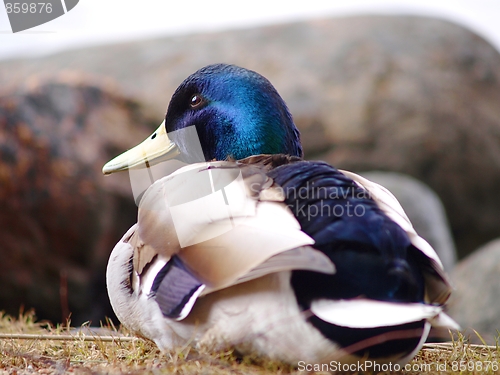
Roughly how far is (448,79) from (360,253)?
24.0ft

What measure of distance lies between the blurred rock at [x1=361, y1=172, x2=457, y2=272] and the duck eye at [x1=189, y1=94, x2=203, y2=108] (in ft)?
13.3

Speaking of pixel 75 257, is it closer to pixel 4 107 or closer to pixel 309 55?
pixel 4 107

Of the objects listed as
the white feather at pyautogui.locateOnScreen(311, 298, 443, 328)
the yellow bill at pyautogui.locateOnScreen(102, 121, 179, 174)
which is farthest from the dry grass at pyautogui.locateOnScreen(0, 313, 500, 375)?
the yellow bill at pyautogui.locateOnScreen(102, 121, 179, 174)

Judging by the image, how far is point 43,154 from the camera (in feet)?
16.6

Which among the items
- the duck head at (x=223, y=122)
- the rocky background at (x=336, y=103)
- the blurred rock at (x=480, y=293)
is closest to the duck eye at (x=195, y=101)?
the duck head at (x=223, y=122)

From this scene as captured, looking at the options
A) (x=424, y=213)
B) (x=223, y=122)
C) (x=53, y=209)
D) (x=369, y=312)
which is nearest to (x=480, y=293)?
(x=424, y=213)

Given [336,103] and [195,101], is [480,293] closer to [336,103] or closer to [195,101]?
[195,101]

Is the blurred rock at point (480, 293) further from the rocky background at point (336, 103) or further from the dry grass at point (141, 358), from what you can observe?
the dry grass at point (141, 358)

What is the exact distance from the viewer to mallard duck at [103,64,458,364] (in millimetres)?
1671

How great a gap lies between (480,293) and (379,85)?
3969 millimetres

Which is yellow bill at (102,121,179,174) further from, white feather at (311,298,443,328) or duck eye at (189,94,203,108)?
white feather at (311,298,443,328)

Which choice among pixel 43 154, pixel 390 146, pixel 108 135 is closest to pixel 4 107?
pixel 43 154

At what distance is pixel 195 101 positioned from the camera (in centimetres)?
283

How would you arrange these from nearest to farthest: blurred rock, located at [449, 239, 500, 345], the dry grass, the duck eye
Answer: the dry grass < the duck eye < blurred rock, located at [449, 239, 500, 345]
